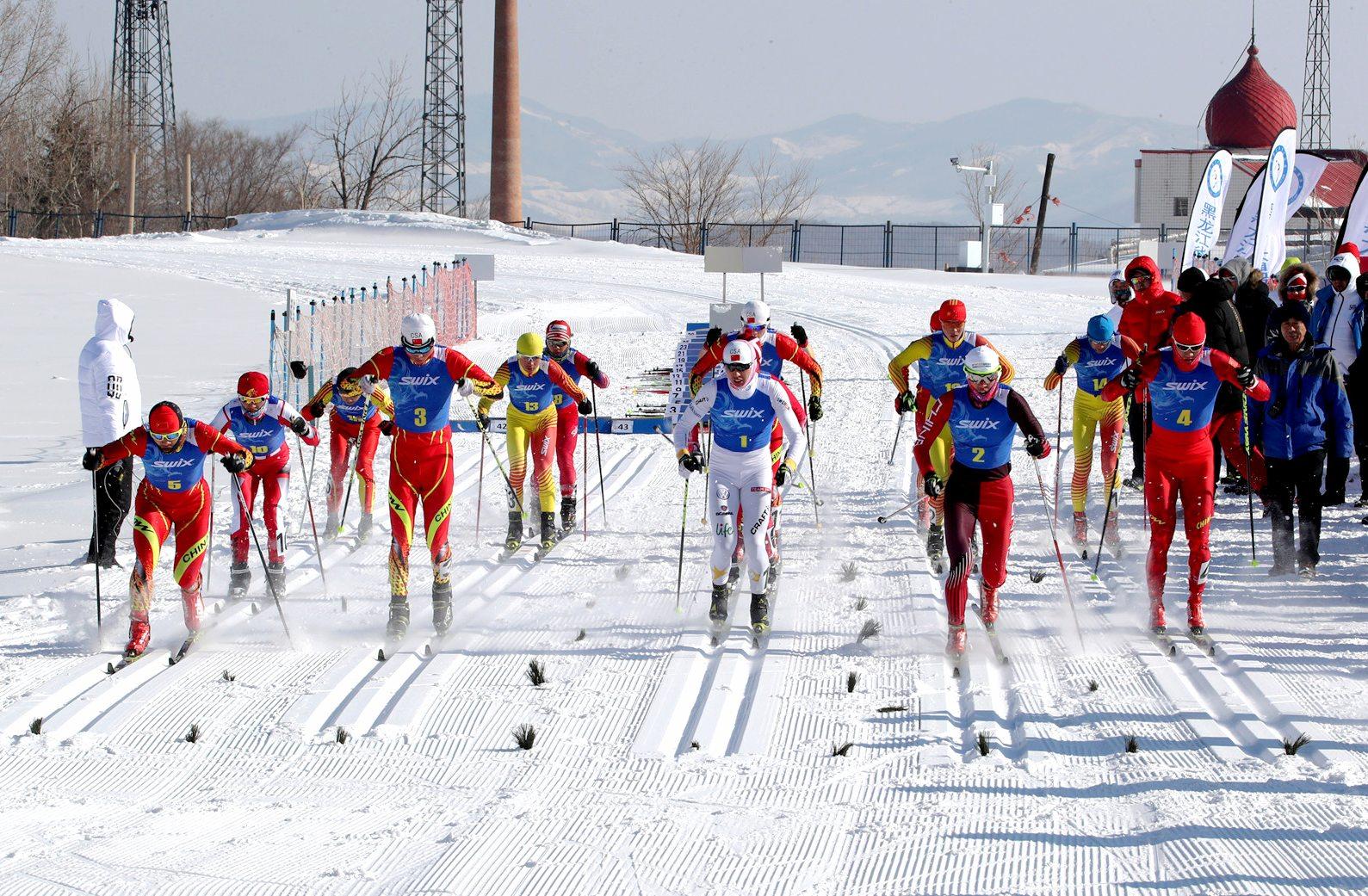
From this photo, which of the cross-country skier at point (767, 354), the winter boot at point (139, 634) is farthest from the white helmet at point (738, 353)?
the winter boot at point (139, 634)

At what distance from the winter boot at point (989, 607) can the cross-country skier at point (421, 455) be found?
11.4 ft

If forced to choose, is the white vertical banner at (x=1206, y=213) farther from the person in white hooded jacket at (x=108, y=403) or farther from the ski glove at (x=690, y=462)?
the person in white hooded jacket at (x=108, y=403)

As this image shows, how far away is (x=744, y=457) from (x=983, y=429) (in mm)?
1598

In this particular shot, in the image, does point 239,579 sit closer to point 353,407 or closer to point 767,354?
point 353,407

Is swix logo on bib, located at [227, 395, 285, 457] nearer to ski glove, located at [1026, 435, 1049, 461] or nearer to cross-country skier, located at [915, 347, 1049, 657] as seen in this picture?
cross-country skier, located at [915, 347, 1049, 657]

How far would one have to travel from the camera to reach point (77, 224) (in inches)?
2462

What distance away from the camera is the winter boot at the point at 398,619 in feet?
30.5

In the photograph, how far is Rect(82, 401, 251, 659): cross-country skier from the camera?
29.1ft

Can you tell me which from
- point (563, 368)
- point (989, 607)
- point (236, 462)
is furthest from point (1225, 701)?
point (563, 368)

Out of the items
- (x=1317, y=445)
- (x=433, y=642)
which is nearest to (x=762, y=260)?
(x=1317, y=445)

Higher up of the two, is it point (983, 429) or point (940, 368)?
point (940, 368)

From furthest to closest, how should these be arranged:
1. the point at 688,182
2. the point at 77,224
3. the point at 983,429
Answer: the point at 688,182 → the point at 77,224 → the point at 983,429

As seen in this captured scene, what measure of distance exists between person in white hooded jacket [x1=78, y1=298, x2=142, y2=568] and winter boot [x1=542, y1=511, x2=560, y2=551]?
3248 mm

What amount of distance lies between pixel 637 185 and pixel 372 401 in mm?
64353
